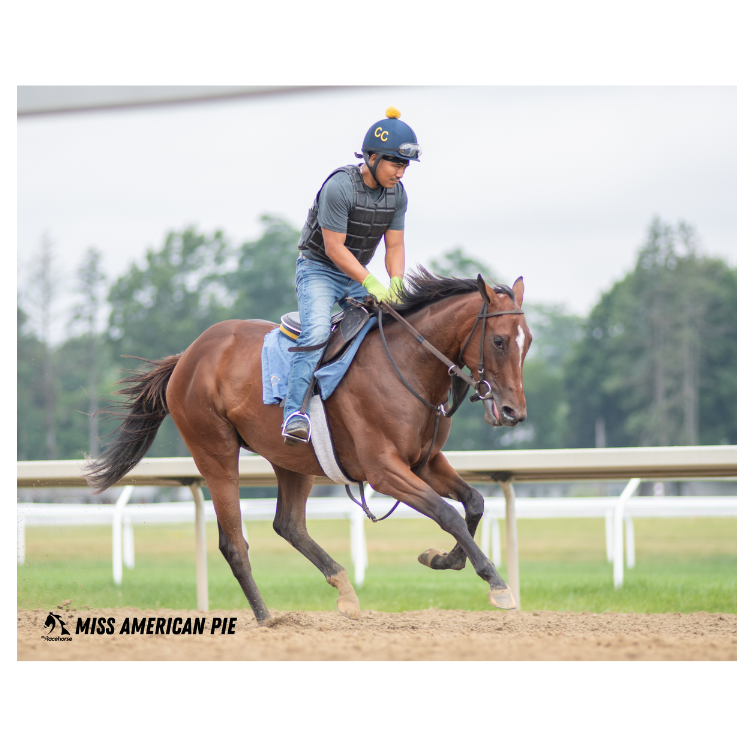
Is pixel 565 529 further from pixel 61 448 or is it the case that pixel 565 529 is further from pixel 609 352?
pixel 609 352

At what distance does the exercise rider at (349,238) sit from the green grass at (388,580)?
2.89 metres

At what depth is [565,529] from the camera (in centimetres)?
2661

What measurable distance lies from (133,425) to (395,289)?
7.31 ft

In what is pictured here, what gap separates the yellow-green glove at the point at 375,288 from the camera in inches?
205

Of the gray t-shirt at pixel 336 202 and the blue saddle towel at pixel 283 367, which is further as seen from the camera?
the gray t-shirt at pixel 336 202

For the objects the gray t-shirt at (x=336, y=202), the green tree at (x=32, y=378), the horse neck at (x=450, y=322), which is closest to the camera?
the horse neck at (x=450, y=322)

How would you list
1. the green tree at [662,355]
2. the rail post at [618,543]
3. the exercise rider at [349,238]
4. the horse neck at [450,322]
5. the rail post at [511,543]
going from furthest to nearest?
the green tree at [662,355] < the rail post at [618,543] < the rail post at [511,543] < the exercise rider at [349,238] < the horse neck at [450,322]

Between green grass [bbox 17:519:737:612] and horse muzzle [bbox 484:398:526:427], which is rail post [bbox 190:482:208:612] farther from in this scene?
horse muzzle [bbox 484:398:526:427]

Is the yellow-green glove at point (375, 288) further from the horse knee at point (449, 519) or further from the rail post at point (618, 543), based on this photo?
the rail post at point (618, 543)

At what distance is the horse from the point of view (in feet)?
15.5

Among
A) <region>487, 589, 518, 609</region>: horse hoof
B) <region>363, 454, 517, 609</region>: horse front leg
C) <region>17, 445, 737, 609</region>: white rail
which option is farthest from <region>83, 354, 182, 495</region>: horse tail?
<region>487, 589, 518, 609</region>: horse hoof

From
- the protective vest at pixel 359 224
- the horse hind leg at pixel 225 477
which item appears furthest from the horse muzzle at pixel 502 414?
the horse hind leg at pixel 225 477

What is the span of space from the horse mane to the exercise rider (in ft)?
0.28

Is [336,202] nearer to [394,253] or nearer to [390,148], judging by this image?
[390,148]
